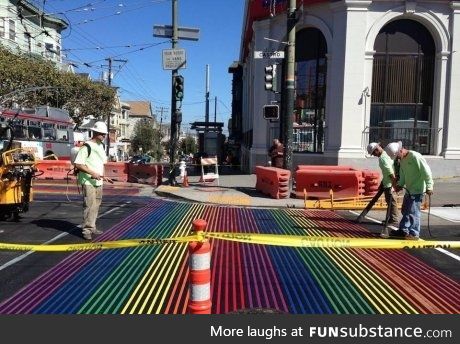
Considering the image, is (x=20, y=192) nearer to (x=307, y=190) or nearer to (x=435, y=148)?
(x=307, y=190)

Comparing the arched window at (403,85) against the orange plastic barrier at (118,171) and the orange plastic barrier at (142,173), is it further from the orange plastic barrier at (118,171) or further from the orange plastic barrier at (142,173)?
the orange plastic barrier at (118,171)

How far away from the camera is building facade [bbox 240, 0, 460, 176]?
18875mm

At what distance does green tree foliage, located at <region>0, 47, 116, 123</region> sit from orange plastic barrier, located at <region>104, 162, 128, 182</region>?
7783 mm

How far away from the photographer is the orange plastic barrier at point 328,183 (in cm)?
1257

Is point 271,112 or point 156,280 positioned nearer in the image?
point 156,280

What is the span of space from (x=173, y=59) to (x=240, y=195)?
549 centimetres

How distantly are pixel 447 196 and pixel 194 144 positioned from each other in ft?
347

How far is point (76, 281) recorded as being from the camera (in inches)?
217

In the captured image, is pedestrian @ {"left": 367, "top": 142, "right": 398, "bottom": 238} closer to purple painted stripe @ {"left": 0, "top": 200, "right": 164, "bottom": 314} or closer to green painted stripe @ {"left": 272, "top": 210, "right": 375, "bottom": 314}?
green painted stripe @ {"left": 272, "top": 210, "right": 375, "bottom": 314}

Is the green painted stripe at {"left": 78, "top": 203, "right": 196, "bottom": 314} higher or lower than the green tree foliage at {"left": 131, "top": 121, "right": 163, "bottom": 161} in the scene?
lower

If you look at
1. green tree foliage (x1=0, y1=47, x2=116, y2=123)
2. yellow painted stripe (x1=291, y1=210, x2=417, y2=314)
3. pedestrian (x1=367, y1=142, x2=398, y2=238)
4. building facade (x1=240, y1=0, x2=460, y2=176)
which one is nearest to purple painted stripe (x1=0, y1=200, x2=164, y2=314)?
yellow painted stripe (x1=291, y1=210, x2=417, y2=314)

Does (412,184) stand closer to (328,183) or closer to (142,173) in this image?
(328,183)

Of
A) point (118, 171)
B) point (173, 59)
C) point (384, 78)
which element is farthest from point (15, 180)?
point (384, 78)

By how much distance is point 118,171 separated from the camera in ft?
62.1
